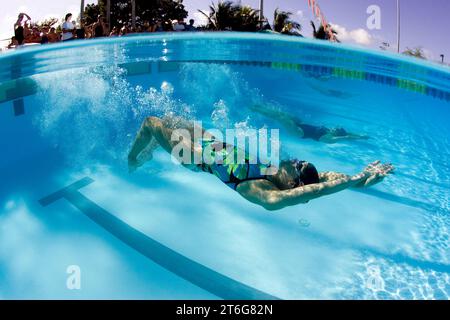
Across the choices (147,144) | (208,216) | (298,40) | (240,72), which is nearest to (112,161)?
(147,144)

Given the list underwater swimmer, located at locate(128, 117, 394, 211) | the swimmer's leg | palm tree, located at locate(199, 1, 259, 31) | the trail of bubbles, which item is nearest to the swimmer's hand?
underwater swimmer, located at locate(128, 117, 394, 211)

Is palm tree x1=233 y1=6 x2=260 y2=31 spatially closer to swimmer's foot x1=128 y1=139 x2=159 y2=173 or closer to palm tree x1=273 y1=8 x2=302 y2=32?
palm tree x1=273 y1=8 x2=302 y2=32

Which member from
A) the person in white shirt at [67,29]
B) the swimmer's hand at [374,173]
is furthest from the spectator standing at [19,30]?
the swimmer's hand at [374,173]

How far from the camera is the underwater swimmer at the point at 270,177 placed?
2990 mm

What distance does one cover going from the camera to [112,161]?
17.6ft

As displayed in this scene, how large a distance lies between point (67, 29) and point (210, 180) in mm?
7616

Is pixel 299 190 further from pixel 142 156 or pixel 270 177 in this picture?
pixel 142 156

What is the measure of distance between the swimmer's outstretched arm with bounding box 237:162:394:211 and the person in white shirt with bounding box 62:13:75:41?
8.41m

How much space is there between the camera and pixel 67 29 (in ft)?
33.0

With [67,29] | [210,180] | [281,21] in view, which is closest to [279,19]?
[281,21]

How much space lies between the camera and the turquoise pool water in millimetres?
3143

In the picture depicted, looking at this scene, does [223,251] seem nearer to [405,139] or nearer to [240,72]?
[405,139]

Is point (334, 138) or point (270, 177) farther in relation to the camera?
point (334, 138)

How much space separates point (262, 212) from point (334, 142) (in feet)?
9.39
